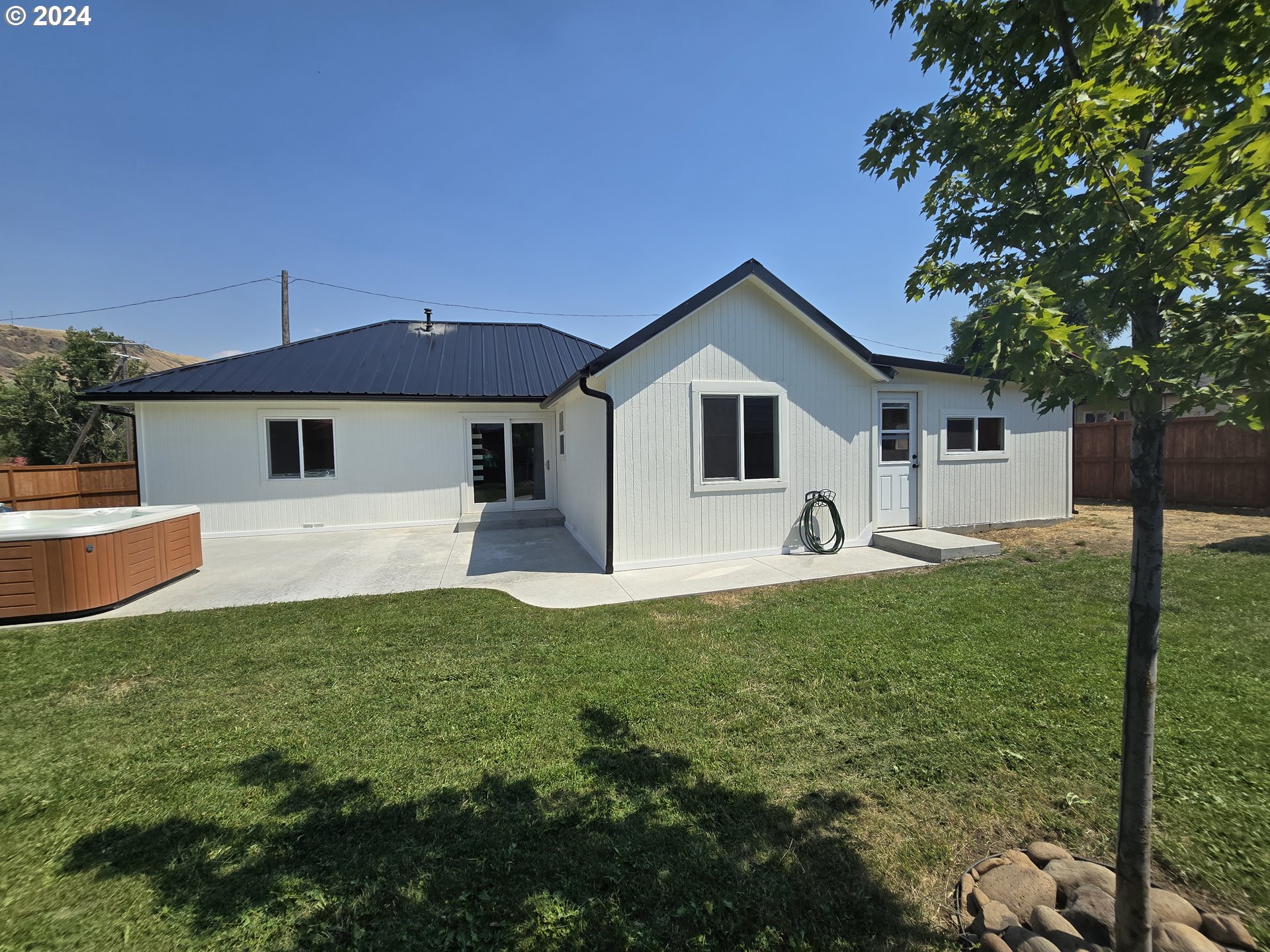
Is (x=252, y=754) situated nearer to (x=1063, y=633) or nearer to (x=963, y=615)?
(x=963, y=615)

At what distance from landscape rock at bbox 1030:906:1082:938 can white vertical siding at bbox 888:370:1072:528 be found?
8309 mm

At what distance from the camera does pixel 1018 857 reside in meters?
2.11

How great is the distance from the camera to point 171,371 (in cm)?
1158

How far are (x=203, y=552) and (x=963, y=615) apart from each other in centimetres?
1204

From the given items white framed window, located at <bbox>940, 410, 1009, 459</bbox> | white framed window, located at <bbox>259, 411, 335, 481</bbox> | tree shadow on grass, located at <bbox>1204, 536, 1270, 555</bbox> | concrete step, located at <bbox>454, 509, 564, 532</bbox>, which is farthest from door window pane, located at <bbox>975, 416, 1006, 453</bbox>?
white framed window, located at <bbox>259, 411, 335, 481</bbox>

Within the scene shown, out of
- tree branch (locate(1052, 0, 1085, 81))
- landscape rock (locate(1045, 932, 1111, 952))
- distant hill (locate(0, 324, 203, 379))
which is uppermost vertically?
distant hill (locate(0, 324, 203, 379))

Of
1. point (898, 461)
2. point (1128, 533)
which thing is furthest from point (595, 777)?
point (1128, 533)

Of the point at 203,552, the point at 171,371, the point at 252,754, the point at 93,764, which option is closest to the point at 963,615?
the point at 252,754

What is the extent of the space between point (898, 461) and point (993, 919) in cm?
828

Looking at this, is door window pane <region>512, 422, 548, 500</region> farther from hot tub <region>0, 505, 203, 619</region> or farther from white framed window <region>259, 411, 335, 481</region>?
hot tub <region>0, 505, 203, 619</region>

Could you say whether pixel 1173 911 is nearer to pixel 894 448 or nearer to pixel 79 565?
pixel 894 448

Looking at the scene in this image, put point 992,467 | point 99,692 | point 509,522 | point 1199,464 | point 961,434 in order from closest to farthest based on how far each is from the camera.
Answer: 1. point 99,692
2. point 961,434
3. point 992,467
4. point 509,522
5. point 1199,464

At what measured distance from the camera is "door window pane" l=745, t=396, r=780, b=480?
7828 mm

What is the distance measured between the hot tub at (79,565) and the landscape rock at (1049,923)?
340 inches
